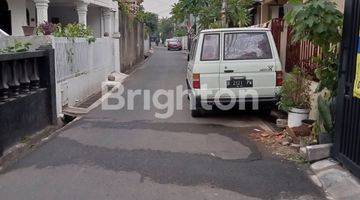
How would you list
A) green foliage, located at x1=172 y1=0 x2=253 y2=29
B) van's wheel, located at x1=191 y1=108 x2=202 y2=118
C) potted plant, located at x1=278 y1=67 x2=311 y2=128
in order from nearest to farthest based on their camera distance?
potted plant, located at x1=278 y1=67 x2=311 y2=128, van's wheel, located at x1=191 y1=108 x2=202 y2=118, green foliage, located at x1=172 y1=0 x2=253 y2=29

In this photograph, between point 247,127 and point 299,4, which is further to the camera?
point 247,127

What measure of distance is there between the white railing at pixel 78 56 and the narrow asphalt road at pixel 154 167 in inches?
90.0

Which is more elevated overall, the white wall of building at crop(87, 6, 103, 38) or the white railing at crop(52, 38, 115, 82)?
the white wall of building at crop(87, 6, 103, 38)

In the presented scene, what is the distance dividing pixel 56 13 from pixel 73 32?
11.3 m

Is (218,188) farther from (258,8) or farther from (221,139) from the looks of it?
(258,8)

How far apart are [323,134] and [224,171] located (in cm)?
156

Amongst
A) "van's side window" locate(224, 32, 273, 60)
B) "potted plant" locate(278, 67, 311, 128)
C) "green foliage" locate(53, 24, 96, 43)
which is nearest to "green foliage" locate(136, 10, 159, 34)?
"green foliage" locate(53, 24, 96, 43)

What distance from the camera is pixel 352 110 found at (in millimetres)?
5445

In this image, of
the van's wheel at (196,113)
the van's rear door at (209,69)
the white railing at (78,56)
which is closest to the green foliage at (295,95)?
the van's rear door at (209,69)

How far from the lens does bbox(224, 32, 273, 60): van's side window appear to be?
936cm

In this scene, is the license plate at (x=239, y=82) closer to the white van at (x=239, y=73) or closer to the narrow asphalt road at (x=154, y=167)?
the white van at (x=239, y=73)

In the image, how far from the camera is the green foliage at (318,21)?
619 centimetres

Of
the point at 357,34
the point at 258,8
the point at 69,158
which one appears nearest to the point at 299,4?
the point at 357,34

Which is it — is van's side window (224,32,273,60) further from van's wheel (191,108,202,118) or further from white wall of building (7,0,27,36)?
white wall of building (7,0,27,36)
